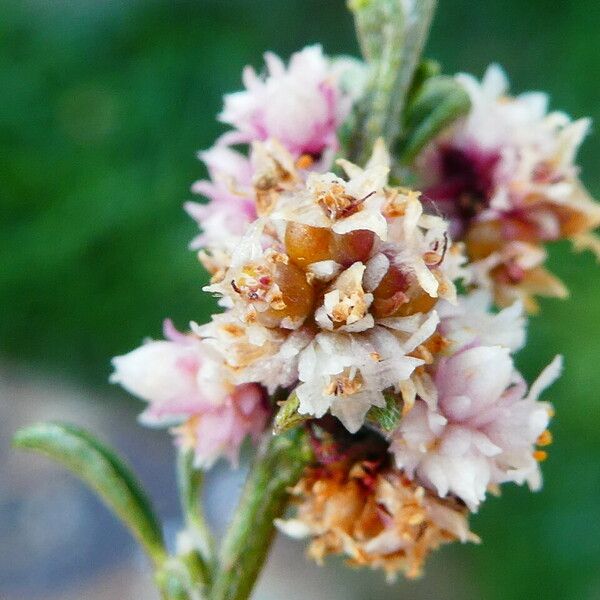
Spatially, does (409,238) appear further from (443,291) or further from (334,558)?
(334,558)

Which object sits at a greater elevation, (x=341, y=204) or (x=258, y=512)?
(x=341, y=204)

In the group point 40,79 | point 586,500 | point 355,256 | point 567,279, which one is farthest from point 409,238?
point 40,79

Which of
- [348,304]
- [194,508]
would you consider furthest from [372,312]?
[194,508]

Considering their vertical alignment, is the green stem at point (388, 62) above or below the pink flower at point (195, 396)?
above

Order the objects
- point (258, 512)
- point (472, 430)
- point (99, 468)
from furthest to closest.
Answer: point (99, 468)
point (258, 512)
point (472, 430)

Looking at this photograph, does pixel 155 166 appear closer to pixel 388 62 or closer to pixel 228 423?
pixel 388 62

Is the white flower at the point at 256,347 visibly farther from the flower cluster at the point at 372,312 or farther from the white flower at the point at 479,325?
the white flower at the point at 479,325

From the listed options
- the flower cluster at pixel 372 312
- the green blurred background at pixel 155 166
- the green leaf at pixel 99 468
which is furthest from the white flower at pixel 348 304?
the green blurred background at pixel 155 166
